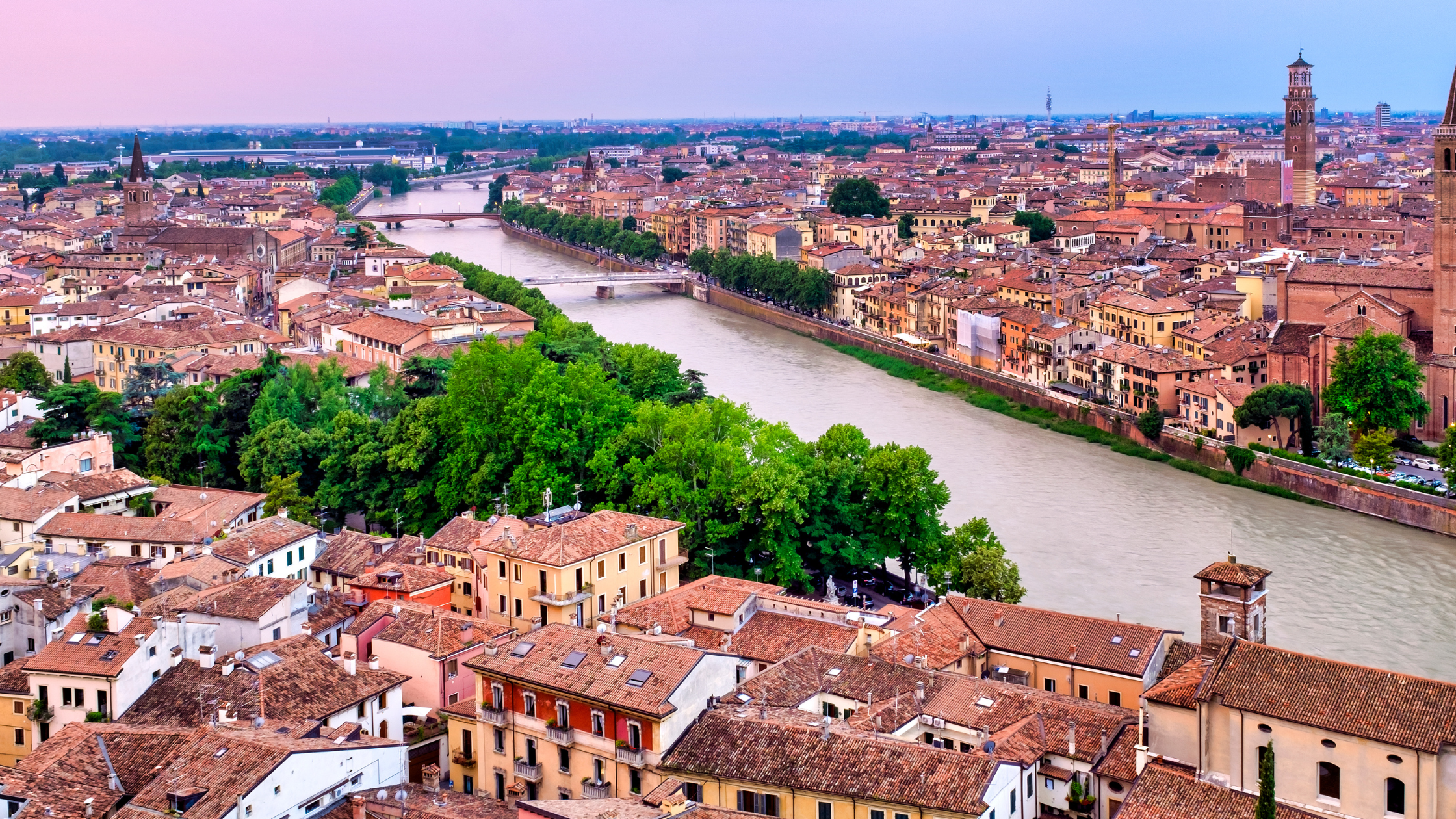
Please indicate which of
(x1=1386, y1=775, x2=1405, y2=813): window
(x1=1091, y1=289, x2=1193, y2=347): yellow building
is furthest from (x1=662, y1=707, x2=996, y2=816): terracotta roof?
(x1=1091, y1=289, x2=1193, y2=347): yellow building

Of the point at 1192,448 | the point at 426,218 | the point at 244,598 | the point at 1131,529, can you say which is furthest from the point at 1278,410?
the point at 426,218

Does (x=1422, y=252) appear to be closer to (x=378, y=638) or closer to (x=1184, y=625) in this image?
(x=1184, y=625)

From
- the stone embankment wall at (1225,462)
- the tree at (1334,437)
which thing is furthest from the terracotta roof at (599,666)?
the tree at (1334,437)

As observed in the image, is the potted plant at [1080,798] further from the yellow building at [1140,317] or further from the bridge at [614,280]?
the bridge at [614,280]

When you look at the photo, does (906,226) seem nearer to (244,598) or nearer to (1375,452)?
(1375,452)

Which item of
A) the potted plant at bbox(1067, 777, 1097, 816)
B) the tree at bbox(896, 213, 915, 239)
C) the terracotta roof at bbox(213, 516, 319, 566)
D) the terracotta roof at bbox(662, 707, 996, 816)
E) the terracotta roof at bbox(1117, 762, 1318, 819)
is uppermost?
the tree at bbox(896, 213, 915, 239)

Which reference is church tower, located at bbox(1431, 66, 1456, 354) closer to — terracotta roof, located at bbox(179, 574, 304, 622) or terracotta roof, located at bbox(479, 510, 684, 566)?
terracotta roof, located at bbox(479, 510, 684, 566)

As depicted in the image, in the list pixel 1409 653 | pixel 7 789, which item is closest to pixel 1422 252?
pixel 1409 653
